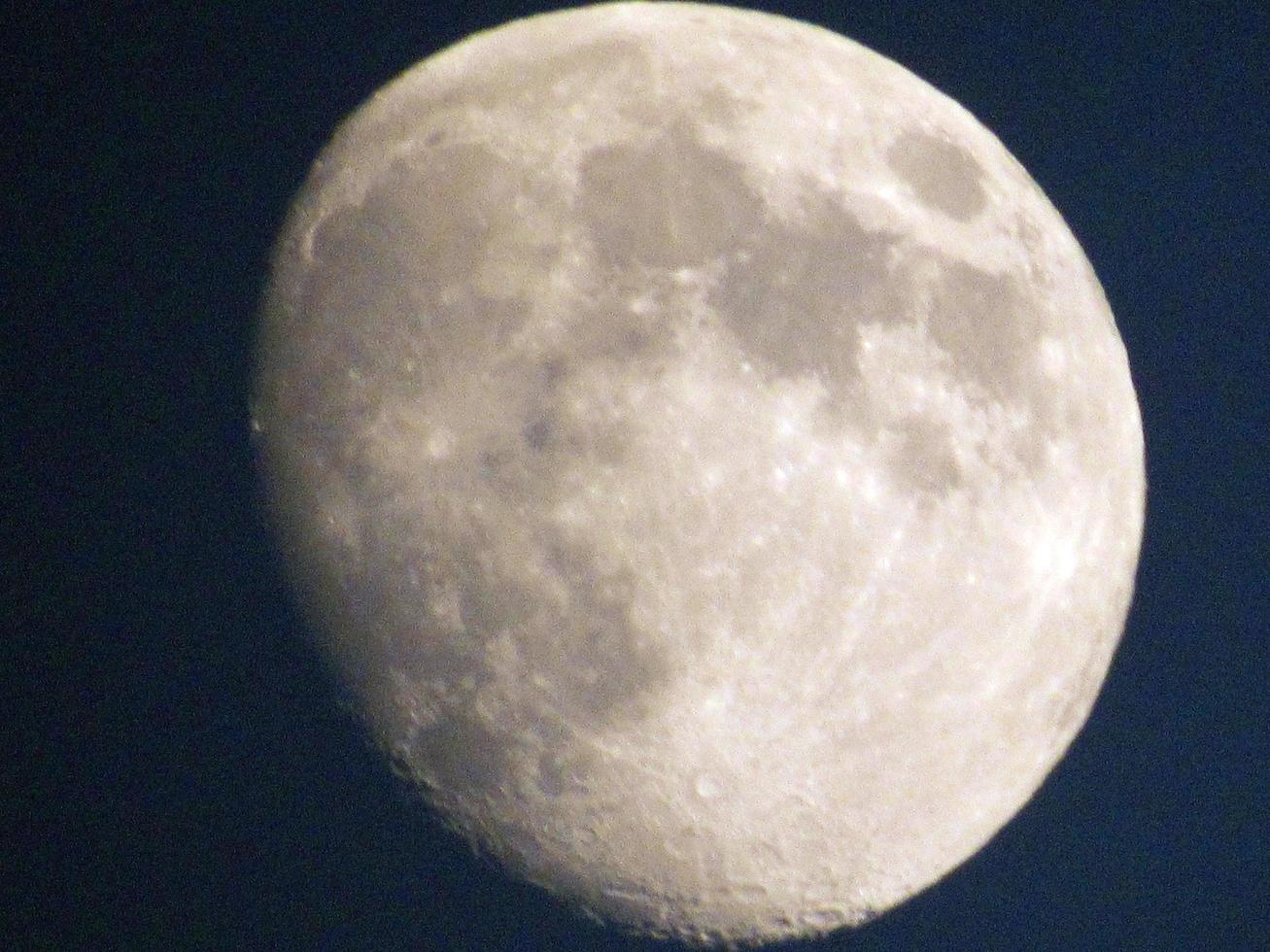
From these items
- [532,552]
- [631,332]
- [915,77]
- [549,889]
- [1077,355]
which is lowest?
[549,889]

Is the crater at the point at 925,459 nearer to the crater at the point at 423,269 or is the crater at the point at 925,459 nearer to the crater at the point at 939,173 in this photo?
the crater at the point at 939,173

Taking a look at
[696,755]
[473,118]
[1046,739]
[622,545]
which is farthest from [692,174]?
[1046,739]

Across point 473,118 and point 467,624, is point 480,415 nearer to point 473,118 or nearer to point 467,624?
point 467,624

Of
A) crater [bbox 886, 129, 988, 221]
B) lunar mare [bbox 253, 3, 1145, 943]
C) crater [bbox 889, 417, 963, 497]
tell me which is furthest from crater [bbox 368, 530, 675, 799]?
crater [bbox 886, 129, 988, 221]

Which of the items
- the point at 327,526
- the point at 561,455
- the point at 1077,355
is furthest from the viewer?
the point at 1077,355

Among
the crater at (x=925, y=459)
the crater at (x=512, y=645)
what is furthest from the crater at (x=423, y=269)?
the crater at (x=925, y=459)

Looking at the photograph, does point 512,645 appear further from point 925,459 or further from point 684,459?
point 925,459

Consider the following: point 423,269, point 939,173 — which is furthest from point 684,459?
point 939,173
